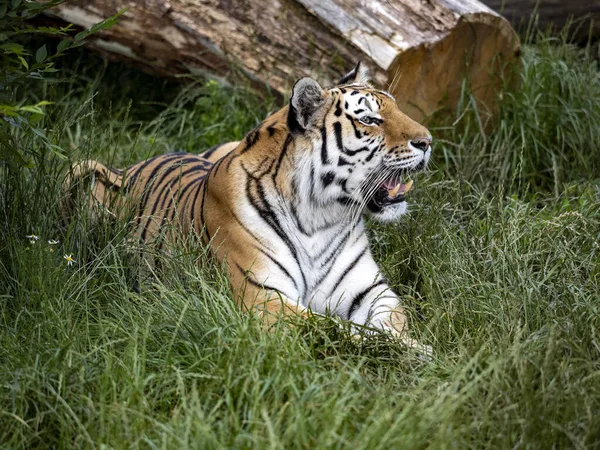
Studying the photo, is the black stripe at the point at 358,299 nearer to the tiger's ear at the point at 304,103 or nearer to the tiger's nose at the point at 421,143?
the tiger's nose at the point at 421,143

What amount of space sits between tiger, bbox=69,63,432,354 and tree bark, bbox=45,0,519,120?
0.92 m

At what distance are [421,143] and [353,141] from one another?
0.28 meters


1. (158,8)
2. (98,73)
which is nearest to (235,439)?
(158,8)

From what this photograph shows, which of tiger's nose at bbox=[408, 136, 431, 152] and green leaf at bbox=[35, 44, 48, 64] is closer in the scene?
green leaf at bbox=[35, 44, 48, 64]

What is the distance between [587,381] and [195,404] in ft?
3.93

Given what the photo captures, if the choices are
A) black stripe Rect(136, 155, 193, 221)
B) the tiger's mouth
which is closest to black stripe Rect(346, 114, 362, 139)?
the tiger's mouth

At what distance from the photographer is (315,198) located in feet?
11.5

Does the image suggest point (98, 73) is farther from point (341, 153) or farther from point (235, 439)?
point (235, 439)

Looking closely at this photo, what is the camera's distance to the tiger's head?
349cm

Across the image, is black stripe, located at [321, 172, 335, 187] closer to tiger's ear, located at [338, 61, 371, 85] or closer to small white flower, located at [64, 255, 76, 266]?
tiger's ear, located at [338, 61, 371, 85]

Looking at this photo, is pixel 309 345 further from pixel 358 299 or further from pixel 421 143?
pixel 421 143

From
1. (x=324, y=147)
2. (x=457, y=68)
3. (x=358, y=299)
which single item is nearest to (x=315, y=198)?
(x=324, y=147)

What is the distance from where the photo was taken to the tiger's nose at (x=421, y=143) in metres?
3.53

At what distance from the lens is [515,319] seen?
119 inches
